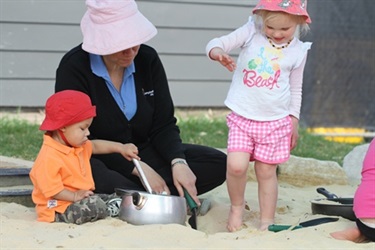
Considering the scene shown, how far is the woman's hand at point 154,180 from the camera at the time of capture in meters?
4.21

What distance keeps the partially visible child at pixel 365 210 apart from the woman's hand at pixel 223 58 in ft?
2.50

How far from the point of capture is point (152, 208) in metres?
3.85

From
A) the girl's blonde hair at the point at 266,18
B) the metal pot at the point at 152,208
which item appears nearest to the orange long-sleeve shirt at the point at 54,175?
the metal pot at the point at 152,208

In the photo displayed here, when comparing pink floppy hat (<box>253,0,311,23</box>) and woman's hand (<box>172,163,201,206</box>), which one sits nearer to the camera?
pink floppy hat (<box>253,0,311,23</box>)

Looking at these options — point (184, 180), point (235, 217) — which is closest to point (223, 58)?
point (184, 180)

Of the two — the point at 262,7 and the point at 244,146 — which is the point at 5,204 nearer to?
the point at 244,146

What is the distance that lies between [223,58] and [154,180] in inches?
30.5

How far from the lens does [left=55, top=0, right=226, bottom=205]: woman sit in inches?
163

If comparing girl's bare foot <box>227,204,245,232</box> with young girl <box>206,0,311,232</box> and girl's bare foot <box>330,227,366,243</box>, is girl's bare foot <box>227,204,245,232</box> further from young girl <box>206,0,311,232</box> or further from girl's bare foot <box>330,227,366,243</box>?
girl's bare foot <box>330,227,366,243</box>

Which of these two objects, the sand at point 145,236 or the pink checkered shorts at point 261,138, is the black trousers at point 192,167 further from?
the pink checkered shorts at point 261,138

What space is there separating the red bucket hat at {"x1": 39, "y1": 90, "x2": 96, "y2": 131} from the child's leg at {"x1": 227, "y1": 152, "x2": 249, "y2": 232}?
0.72 meters

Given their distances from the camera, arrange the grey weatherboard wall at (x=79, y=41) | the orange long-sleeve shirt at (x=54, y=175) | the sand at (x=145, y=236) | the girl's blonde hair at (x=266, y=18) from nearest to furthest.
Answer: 1. the sand at (x=145, y=236)
2. the orange long-sleeve shirt at (x=54, y=175)
3. the girl's blonde hair at (x=266, y=18)
4. the grey weatherboard wall at (x=79, y=41)

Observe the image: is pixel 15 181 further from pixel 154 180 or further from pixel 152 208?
pixel 152 208

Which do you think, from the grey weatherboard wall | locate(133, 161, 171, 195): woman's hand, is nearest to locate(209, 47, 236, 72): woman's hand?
locate(133, 161, 171, 195): woman's hand
